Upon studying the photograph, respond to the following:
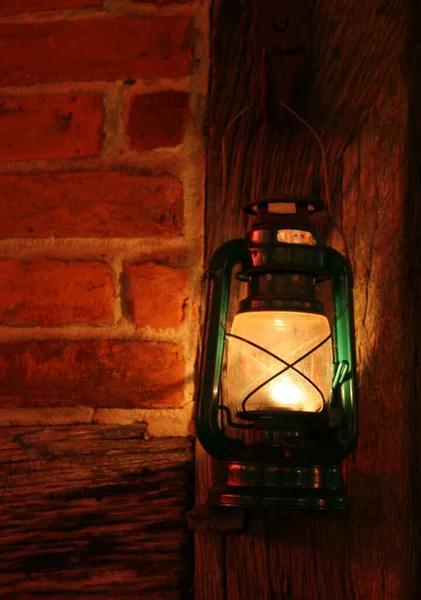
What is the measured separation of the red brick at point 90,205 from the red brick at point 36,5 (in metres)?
0.25

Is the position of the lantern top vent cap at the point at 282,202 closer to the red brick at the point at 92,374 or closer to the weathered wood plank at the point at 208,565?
the red brick at the point at 92,374

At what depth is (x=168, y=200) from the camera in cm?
124

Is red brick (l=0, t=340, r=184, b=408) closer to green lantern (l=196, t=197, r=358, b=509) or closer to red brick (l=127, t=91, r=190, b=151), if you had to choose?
green lantern (l=196, t=197, r=358, b=509)

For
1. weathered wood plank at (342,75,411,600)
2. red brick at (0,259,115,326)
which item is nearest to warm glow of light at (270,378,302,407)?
weathered wood plank at (342,75,411,600)

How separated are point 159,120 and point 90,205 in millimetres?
154

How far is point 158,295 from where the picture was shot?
4.04ft

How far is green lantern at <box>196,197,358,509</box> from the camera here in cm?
108

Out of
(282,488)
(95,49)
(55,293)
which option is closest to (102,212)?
(55,293)

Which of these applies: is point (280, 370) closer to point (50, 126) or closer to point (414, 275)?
point (414, 275)

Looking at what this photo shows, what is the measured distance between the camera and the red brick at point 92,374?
122 centimetres

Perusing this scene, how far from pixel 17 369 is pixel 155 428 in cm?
21

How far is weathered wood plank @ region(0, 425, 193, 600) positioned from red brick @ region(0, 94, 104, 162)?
39 centimetres

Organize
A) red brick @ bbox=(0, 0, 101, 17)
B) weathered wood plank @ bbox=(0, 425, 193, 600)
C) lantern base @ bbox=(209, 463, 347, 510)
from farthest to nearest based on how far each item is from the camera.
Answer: red brick @ bbox=(0, 0, 101, 17) → weathered wood plank @ bbox=(0, 425, 193, 600) → lantern base @ bbox=(209, 463, 347, 510)

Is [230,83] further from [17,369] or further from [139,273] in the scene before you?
[17,369]
